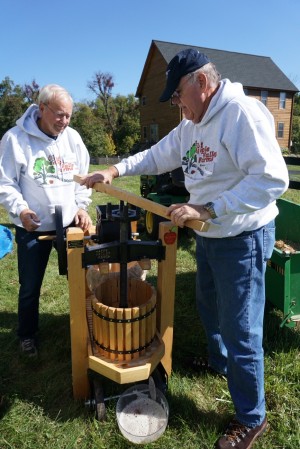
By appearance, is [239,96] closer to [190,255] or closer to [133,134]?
[190,255]

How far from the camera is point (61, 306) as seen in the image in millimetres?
3818

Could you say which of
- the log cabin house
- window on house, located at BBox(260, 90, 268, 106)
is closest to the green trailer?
the log cabin house

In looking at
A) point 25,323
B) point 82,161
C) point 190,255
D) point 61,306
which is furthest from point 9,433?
point 190,255

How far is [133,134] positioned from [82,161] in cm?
3472

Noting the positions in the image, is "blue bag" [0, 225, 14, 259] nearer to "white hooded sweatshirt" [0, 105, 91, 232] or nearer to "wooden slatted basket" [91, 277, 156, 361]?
"white hooded sweatshirt" [0, 105, 91, 232]

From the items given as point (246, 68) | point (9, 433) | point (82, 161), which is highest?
point (246, 68)

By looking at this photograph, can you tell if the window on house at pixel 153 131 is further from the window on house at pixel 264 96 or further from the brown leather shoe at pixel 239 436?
the brown leather shoe at pixel 239 436

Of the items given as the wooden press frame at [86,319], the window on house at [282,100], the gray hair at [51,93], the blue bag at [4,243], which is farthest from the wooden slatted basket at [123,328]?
the window on house at [282,100]

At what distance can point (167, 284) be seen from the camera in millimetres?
2361

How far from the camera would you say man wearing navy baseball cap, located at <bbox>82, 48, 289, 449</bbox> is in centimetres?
158

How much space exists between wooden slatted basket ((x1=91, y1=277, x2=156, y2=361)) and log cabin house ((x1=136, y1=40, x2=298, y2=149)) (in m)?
24.8

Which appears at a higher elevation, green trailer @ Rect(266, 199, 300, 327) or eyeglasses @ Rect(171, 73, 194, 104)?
eyeglasses @ Rect(171, 73, 194, 104)

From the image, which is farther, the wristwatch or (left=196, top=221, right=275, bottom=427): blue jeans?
(left=196, top=221, right=275, bottom=427): blue jeans

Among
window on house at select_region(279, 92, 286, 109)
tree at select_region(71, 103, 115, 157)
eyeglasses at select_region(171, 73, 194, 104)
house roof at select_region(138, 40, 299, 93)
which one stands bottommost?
eyeglasses at select_region(171, 73, 194, 104)
